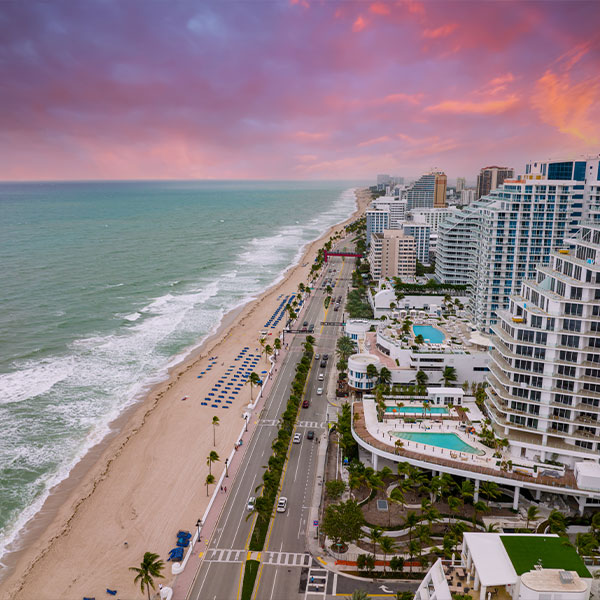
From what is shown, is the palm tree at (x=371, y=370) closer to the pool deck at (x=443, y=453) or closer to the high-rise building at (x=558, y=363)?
the pool deck at (x=443, y=453)

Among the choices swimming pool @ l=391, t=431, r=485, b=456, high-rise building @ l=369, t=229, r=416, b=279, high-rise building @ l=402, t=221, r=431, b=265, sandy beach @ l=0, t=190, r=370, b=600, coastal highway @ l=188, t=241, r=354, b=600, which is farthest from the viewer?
high-rise building @ l=402, t=221, r=431, b=265

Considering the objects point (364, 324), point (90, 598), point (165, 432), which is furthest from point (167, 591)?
point (364, 324)

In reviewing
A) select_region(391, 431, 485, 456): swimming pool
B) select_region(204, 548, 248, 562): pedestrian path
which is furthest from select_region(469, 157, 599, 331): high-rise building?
select_region(204, 548, 248, 562): pedestrian path

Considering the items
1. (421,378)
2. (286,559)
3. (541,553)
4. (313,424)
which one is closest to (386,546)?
(286,559)

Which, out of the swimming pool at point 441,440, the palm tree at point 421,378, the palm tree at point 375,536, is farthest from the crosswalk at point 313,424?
the palm tree at point 375,536

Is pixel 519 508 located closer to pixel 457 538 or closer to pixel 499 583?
pixel 457 538

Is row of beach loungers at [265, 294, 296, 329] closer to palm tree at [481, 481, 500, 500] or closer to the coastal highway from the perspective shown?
the coastal highway
